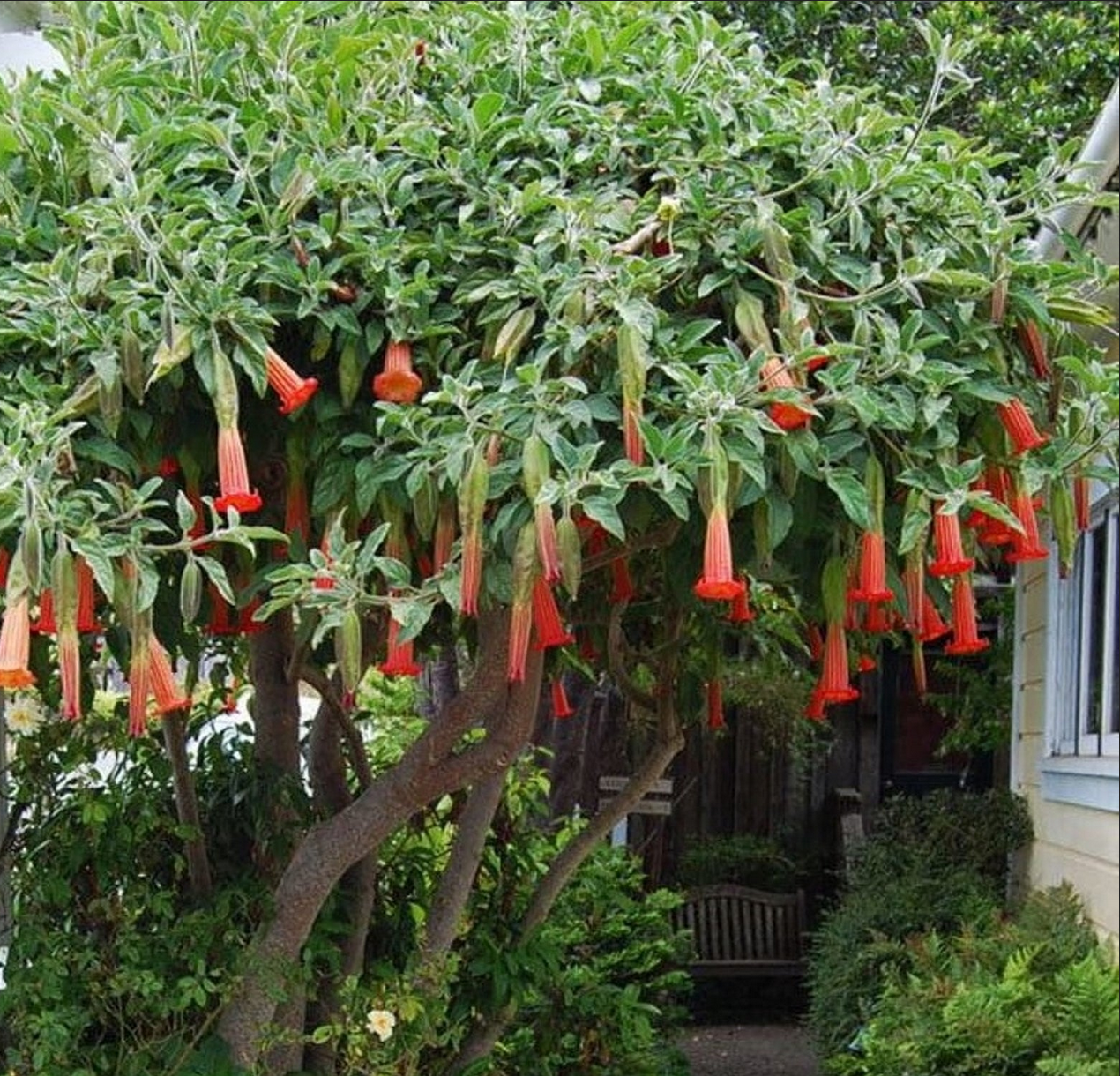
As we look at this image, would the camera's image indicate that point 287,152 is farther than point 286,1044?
No

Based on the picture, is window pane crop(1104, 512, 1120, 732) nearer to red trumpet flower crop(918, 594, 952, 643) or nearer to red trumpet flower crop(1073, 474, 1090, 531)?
red trumpet flower crop(1073, 474, 1090, 531)

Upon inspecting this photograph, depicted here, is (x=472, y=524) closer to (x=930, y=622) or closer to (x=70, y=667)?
(x=70, y=667)

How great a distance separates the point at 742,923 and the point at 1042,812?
327 cm

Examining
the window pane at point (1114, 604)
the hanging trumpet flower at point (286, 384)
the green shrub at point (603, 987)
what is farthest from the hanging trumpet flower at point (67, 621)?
the window pane at point (1114, 604)

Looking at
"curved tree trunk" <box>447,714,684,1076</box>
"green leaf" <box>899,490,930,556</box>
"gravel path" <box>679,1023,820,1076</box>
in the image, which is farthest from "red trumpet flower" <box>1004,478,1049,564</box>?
"gravel path" <box>679,1023,820,1076</box>

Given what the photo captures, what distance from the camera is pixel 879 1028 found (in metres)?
5.93

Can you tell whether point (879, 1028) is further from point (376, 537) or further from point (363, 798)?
point (376, 537)

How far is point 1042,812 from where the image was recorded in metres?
7.30

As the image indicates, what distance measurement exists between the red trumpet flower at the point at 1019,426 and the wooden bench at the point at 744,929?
665cm

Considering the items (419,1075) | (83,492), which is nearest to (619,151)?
(83,492)

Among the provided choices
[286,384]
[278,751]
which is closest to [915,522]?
[286,384]

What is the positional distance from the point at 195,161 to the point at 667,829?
783 cm

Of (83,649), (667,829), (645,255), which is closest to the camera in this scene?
(645,255)

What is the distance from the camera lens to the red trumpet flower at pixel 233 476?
11.1ft
